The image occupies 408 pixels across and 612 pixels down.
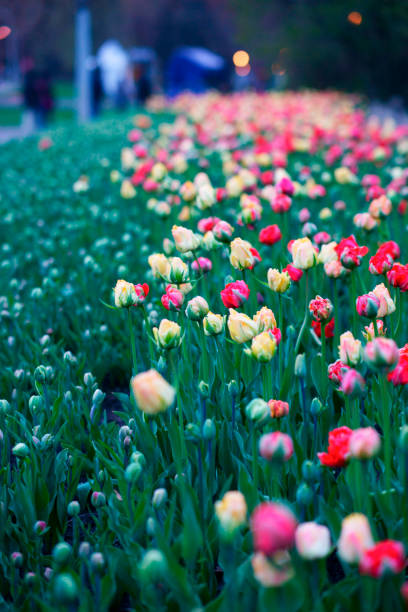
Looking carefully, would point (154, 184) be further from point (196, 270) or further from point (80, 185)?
point (196, 270)

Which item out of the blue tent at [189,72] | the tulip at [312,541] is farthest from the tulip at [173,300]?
the blue tent at [189,72]

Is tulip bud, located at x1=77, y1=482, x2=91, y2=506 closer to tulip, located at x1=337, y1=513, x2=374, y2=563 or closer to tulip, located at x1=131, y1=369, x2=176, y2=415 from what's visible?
tulip, located at x1=131, y1=369, x2=176, y2=415

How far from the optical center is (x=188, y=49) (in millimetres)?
35125

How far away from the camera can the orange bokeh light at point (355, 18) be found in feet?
42.6

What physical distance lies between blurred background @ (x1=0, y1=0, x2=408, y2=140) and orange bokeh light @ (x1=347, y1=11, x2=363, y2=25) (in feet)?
0.09

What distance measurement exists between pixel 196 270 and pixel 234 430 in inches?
32.8

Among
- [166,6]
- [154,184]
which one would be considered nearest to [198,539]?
[154,184]

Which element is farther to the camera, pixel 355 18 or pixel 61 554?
pixel 355 18

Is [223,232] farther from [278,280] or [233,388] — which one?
[233,388]

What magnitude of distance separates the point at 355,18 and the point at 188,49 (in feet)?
76.8

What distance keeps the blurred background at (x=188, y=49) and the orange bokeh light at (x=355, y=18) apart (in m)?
0.03

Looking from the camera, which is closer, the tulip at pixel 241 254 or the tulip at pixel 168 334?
the tulip at pixel 168 334

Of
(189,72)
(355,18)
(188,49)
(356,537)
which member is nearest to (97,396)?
(356,537)

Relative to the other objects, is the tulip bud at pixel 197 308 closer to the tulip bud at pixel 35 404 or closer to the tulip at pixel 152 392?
the tulip bud at pixel 35 404
